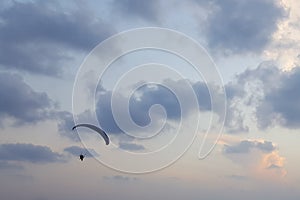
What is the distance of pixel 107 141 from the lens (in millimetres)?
148750

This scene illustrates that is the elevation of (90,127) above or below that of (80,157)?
above

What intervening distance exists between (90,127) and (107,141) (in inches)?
335

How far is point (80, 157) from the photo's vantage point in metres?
138

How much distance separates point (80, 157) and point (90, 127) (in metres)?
15.4

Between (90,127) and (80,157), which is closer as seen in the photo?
(80,157)

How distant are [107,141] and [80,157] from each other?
46.7ft

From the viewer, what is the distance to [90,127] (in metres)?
150

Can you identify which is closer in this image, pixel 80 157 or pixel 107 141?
pixel 80 157
